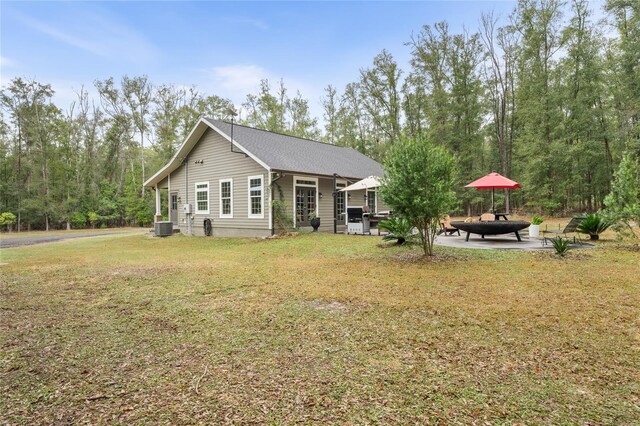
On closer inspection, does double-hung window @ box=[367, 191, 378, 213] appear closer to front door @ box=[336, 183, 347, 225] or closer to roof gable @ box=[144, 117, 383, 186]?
roof gable @ box=[144, 117, 383, 186]

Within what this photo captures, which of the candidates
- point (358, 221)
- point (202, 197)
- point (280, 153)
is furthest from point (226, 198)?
point (358, 221)

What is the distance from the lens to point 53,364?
292cm

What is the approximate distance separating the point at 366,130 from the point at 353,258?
80.3 ft

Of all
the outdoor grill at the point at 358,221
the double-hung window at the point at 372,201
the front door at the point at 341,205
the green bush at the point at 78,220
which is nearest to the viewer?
the outdoor grill at the point at 358,221

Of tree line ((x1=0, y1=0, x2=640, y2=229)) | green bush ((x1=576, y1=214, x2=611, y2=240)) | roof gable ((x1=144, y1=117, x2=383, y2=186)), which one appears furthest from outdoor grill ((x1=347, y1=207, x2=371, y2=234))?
tree line ((x1=0, y1=0, x2=640, y2=229))

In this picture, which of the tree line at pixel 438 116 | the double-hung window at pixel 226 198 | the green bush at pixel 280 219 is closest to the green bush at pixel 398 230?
the green bush at pixel 280 219

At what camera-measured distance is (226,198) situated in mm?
15203

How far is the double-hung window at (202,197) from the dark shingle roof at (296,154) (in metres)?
3.06

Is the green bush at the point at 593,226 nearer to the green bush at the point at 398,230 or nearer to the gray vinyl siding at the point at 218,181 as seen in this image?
the green bush at the point at 398,230

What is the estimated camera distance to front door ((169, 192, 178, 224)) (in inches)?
701

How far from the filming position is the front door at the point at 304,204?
47.3ft

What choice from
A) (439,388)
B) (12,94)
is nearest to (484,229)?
(439,388)

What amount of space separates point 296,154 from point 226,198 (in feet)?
13.0

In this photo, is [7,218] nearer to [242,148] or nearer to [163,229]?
[163,229]
